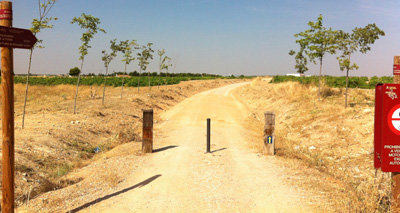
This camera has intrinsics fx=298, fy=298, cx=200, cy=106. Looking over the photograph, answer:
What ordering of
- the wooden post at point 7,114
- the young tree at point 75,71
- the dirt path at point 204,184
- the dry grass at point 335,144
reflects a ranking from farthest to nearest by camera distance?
the young tree at point 75,71, the dirt path at point 204,184, the dry grass at point 335,144, the wooden post at point 7,114

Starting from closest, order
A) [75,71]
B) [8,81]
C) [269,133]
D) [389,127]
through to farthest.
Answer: [389,127]
[8,81]
[269,133]
[75,71]

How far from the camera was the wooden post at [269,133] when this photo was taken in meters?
10.2

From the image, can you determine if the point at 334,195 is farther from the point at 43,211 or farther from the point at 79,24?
the point at 79,24

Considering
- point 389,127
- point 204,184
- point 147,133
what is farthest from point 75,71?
point 389,127

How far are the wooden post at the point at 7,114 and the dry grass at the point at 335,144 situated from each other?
5.97 m

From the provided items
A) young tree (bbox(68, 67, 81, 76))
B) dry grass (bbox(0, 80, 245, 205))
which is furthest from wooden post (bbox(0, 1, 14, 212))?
young tree (bbox(68, 67, 81, 76))

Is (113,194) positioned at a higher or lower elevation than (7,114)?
lower

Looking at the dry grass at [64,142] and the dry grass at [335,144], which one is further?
the dry grass at [64,142]

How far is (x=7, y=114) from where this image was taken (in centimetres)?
523

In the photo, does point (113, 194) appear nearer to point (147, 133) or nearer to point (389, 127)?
point (147, 133)

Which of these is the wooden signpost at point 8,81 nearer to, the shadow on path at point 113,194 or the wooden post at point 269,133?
the shadow on path at point 113,194

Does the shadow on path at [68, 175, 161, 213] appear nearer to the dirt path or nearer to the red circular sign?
the dirt path

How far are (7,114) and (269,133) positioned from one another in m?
7.67

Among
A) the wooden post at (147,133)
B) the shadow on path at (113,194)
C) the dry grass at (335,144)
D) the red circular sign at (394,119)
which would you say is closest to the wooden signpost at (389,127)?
the red circular sign at (394,119)
